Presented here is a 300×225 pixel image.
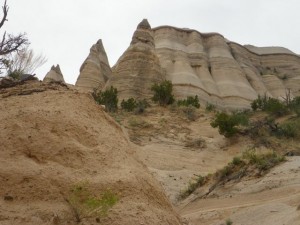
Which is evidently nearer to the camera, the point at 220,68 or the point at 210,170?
the point at 210,170

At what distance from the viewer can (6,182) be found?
5.11m

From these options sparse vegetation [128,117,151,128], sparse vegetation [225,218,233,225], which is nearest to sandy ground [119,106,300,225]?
sparse vegetation [225,218,233,225]

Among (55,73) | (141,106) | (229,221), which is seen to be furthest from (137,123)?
(55,73)

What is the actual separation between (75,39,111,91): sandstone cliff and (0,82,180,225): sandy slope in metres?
25.3

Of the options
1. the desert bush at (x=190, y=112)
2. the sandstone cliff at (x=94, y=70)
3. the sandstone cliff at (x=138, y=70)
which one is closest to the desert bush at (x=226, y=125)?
the desert bush at (x=190, y=112)

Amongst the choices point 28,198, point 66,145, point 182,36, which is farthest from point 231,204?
point 182,36

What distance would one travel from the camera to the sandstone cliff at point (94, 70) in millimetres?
33281

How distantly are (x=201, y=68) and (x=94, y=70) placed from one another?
8213 mm

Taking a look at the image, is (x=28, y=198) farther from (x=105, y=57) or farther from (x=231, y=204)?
(x=105, y=57)

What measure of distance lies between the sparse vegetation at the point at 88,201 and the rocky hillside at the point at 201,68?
72.2 feet

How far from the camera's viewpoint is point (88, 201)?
4.98 meters

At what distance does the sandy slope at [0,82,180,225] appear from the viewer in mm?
4938

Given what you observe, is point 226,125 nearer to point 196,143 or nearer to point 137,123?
point 196,143

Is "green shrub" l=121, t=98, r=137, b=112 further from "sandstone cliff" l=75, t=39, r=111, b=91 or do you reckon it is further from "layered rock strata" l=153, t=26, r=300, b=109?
"sandstone cliff" l=75, t=39, r=111, b=91
